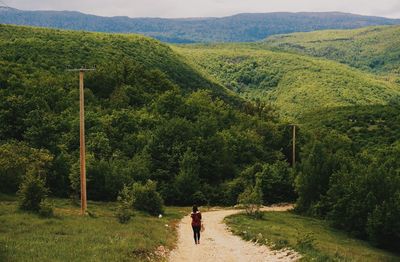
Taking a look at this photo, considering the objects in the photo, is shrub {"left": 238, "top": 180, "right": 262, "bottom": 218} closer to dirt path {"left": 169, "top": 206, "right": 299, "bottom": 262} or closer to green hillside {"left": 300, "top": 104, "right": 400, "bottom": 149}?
dirt path {"left": 169, "top": 206, "right": 299, "bottom": 262}

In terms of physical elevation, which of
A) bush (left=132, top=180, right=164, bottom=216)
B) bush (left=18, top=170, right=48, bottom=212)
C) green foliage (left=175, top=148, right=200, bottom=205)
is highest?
bush (left=18, top=170, right=48, bottom=212)

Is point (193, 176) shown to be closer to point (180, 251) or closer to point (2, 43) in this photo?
point (180, 251)

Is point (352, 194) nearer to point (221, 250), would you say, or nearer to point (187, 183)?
point (187, 183)

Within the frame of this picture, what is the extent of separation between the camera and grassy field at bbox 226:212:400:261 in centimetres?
2544

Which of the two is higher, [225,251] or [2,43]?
[2,43]

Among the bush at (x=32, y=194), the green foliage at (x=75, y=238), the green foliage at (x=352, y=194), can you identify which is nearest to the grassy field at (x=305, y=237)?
the green foliage at (x=352, y=194)

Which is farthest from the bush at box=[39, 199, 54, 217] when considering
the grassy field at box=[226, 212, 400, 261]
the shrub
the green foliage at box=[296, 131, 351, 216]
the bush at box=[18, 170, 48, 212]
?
the green foliage at box=[296, 131, 351, 216]

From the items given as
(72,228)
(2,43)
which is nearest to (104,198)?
(72,228)

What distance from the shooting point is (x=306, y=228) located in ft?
142

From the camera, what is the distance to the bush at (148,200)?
4156cm

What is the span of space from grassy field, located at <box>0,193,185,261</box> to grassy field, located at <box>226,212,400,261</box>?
549 cm

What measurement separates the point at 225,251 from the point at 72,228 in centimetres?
831

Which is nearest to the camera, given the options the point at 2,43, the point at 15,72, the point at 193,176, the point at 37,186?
the point at 37,186

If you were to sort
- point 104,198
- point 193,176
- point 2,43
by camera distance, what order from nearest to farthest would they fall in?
point 104,198
point 193,176
point 2,43
